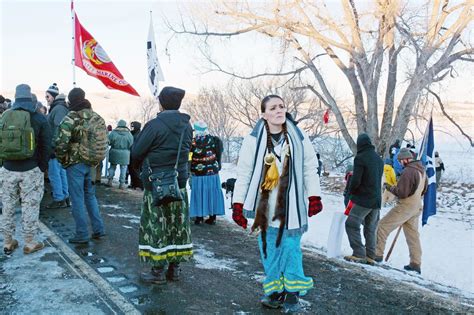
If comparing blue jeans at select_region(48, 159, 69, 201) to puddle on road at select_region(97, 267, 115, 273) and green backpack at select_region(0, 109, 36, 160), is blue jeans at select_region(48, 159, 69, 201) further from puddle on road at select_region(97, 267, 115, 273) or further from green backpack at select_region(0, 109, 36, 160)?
puddle on road at select_region(97, 267, 115, 273)

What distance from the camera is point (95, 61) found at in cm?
1063

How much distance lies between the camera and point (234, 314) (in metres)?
3.94

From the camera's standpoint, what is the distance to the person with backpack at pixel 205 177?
25.8ft

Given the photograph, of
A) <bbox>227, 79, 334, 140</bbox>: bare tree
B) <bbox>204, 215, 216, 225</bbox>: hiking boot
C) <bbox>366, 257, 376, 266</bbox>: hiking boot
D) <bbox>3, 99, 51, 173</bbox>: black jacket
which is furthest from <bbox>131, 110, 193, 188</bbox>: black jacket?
<bbox>227, 79, 334, 140</bbox>: bare tree

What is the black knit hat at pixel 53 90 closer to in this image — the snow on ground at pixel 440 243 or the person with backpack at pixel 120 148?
the person with backpack at pixel 120 148

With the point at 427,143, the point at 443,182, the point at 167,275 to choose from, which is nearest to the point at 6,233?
the point at 167,275

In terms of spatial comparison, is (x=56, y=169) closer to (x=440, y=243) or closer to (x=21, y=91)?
(x=21, y=91)

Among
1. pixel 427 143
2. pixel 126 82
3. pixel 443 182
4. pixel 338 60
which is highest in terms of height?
pixel 338 60

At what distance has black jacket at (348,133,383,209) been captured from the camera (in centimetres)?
643

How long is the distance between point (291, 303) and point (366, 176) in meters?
3.00

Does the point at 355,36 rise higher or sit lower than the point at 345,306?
higher

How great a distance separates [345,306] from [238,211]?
1.48 m

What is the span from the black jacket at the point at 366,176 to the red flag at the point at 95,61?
639 centimetres

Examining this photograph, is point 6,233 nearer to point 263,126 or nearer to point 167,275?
point 167,275
